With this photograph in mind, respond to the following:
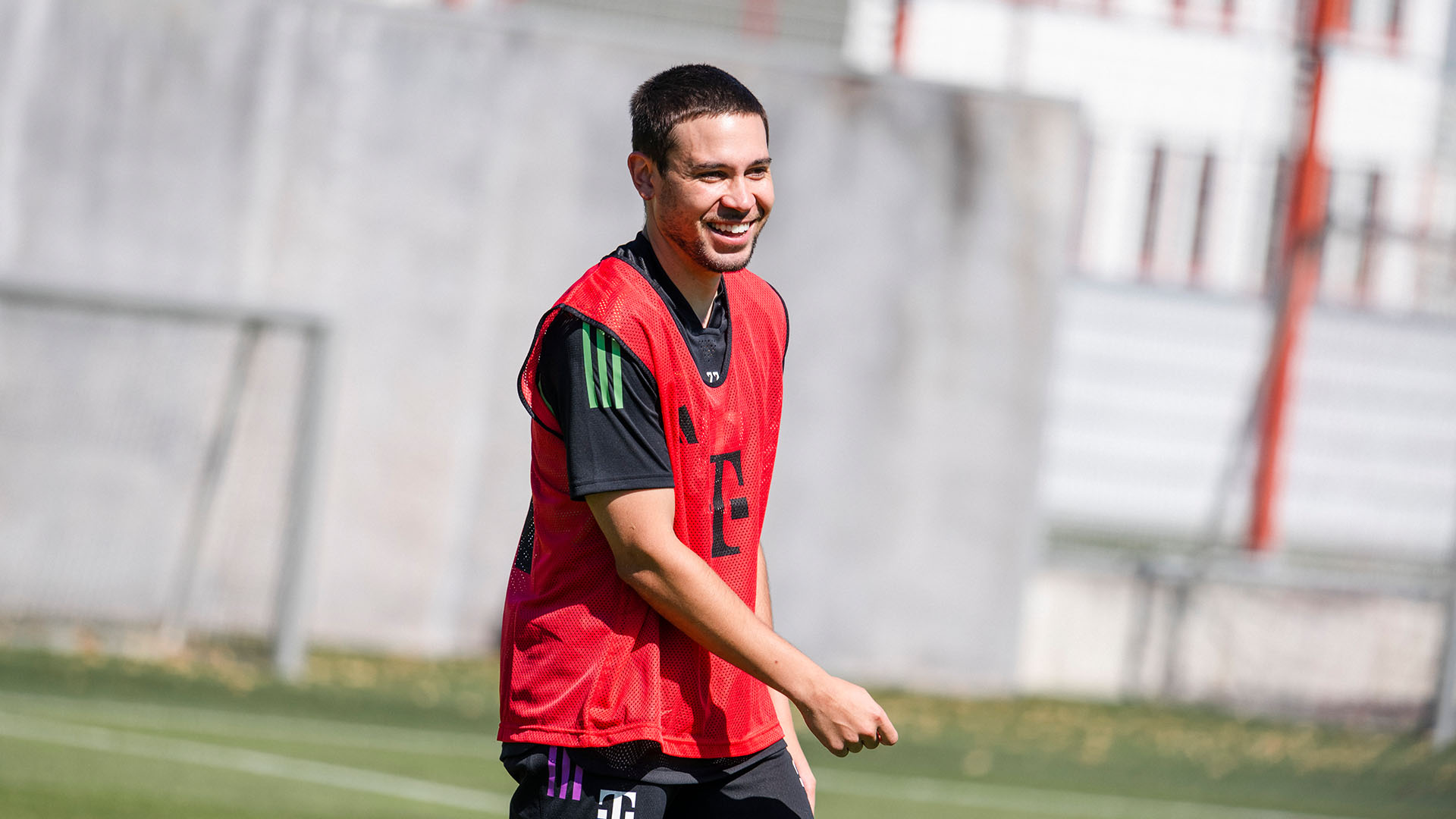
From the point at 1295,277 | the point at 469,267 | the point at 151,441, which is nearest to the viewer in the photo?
the point at 151,441

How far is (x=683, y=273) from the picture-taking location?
298 centimetres

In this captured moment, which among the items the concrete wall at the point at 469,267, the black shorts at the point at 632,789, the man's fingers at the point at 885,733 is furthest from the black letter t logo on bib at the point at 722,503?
the concrete wall at the point at 469,267

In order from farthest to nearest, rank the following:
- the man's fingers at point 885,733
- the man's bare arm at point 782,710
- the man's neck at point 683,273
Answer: the man's bare arm at point 782,710, the man's neck at point 683,273, the man's fingers at point 885,733

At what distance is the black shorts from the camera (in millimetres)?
2914

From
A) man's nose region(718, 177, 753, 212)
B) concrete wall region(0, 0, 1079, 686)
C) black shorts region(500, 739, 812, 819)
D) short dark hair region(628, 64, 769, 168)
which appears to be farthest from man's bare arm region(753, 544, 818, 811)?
concrete wall region(0, 0, 1079, 686)

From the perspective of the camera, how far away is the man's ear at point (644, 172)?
116 inches

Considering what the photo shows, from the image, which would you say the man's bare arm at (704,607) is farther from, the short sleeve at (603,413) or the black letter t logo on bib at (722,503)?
the black letter t logo on bib at (722,503)

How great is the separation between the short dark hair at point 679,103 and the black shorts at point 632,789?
39.8 inches

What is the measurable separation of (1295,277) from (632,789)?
9.67 m

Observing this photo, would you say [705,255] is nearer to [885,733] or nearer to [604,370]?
[604,370]

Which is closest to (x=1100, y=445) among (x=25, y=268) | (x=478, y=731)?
(x=478, y=731)

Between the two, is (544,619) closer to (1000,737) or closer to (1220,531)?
(1000,737)

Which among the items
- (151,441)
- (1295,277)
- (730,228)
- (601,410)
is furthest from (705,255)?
(1295,277)

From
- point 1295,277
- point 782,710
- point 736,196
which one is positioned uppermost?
point 1295,277
